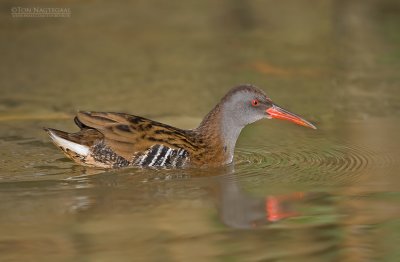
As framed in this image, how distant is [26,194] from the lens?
799 centimetres

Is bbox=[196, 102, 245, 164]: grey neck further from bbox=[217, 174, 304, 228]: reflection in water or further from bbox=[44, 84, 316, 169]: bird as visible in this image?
bbox=[217, 174, 304, 228]: reflection in water

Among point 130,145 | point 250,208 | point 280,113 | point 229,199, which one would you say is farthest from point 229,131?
point 250,208

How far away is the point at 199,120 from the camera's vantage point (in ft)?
34.9

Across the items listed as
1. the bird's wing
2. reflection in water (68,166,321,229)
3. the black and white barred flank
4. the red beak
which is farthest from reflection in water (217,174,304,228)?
the red beak

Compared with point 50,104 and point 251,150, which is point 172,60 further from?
point 251,150

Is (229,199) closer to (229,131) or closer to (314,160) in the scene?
(314,160)

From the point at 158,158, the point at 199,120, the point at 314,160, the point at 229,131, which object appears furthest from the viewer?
the point at 199,120

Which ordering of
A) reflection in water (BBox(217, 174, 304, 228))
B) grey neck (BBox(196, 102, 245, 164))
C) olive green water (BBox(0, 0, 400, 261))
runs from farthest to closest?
grey neck (BBox(196, 102, 245, 164)), reflection in water (BBox(217, 174, 304, 228)), olive green water (BBox(0, 0, 400, 261))

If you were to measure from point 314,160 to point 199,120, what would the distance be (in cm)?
189

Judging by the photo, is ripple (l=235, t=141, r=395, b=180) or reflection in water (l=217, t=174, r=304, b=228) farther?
ripple (l=235, t=141, r=395, b=180)

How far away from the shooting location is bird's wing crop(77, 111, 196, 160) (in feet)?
29.4

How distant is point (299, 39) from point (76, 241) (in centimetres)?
794

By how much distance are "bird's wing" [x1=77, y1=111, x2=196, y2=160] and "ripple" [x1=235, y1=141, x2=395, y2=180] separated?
2.43ft

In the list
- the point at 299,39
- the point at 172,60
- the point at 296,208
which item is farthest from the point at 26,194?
the point at 299,39
